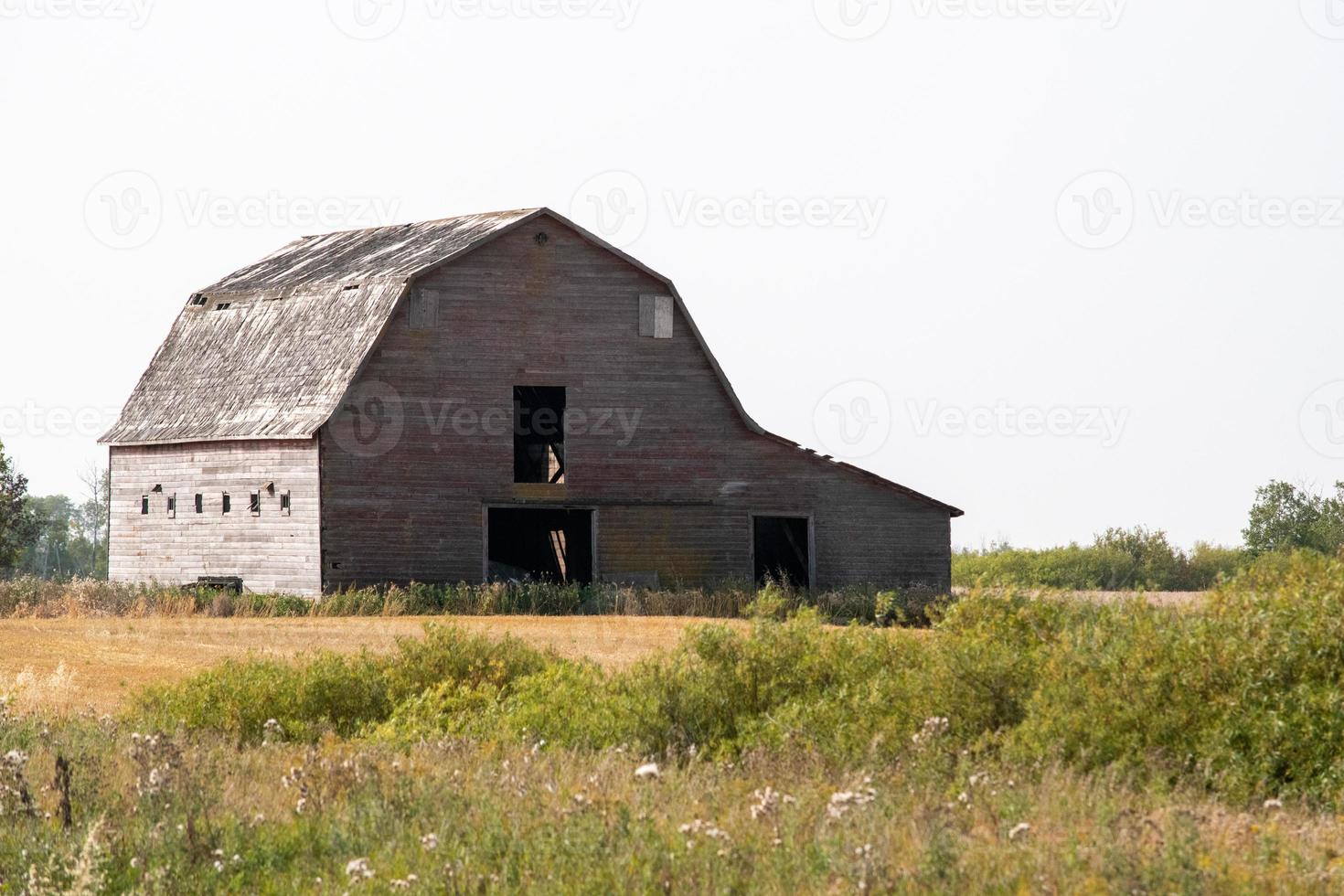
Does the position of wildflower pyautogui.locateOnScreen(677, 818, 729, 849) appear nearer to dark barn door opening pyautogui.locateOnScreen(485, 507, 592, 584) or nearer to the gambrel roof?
the gambrel roof

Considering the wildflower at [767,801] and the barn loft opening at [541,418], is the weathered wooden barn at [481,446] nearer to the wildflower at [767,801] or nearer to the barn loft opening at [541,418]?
the barn loft opening at [541,418]

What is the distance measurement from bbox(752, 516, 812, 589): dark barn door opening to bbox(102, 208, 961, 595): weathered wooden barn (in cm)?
7

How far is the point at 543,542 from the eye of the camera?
131 ft

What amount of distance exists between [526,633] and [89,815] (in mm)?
15982

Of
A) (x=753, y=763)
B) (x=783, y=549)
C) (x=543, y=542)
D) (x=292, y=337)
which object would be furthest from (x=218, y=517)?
(x=753, y=763)

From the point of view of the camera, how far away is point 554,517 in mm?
39906

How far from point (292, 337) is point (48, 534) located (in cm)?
5336

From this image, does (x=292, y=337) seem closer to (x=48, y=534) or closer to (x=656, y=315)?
(x=656, y=315)

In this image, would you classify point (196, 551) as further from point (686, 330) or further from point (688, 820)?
point (688, 820)

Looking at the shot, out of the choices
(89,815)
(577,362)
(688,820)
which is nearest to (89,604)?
(577,362)

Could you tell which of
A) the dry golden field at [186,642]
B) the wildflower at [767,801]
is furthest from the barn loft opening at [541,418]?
the wildflower at [767,801]

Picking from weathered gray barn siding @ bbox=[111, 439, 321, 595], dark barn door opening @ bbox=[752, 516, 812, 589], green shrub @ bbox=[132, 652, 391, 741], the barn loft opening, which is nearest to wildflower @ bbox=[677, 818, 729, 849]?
green shrub @ bbox=[132, 652, 391, 741]

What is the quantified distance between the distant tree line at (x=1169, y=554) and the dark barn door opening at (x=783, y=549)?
13.8m

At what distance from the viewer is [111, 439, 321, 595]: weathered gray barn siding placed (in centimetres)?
3331
